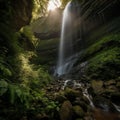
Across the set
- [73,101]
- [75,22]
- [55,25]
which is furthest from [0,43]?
[55,25]

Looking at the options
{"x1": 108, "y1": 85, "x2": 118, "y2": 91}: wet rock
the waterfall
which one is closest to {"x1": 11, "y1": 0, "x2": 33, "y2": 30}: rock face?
{"x1": 108, "y1": 85, "x2": 118, "y2": 91}: wet rock

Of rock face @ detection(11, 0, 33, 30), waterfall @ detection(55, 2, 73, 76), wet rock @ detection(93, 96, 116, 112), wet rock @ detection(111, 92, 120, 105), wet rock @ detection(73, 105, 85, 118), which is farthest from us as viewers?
waterfall @ detection(55, 2, 73, 76)

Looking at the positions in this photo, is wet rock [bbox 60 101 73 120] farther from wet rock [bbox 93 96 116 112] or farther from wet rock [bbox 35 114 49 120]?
wet rock [bbox 93 96 116 112]

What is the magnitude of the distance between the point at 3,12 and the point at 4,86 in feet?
10.5

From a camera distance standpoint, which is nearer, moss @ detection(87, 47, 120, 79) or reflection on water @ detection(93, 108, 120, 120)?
reflection on water @ detection(93, 108, 120, 120)

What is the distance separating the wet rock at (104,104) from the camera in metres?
6.63

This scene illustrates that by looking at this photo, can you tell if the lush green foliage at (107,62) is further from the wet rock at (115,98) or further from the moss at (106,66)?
the wet rock at (115,98)

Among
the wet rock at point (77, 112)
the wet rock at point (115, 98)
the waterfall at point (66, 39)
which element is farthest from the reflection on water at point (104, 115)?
the waterfall at point (66, 39)

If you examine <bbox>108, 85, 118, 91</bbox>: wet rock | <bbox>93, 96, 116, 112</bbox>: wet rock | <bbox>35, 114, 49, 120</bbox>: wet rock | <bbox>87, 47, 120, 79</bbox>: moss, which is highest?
<bbox>87, 47, 120, 79</bbox>: moss

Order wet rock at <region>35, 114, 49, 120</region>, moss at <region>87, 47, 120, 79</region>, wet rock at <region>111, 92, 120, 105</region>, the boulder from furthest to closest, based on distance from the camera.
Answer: moss at <region>87, 47, 120, 79</region>
wet rock at <region>111, 92, 120, 105</region>
the boulder
wet rock at <region>35, 114, 49, 120</region>

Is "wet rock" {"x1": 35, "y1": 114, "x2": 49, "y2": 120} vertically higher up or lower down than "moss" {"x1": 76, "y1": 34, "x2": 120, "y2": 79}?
lower down

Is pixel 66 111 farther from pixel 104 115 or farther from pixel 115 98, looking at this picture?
pixel 115 98

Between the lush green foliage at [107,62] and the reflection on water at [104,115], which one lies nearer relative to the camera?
the reflection on water at [104,115]

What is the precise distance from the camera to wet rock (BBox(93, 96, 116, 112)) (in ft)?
21.8
